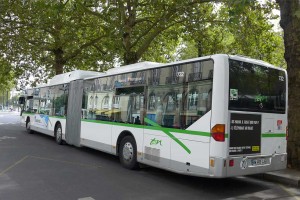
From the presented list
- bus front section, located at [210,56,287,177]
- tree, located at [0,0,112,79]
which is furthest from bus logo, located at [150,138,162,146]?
tree, located at [0,0,112,79]

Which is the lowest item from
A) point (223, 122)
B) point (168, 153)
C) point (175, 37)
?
point (168, 153)

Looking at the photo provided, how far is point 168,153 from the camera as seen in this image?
795 centimetres

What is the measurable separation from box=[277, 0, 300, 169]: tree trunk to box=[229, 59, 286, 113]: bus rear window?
4.71 feet

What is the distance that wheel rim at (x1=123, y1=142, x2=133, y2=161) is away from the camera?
9.48 metres

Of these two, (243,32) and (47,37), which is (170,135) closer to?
(243,32)

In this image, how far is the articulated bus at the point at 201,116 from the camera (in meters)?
6.91

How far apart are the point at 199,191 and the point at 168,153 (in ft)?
3.68

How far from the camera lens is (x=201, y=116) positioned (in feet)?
23.4

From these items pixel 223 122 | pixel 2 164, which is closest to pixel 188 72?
pixel 223 122

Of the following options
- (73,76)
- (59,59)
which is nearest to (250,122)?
(73,76)

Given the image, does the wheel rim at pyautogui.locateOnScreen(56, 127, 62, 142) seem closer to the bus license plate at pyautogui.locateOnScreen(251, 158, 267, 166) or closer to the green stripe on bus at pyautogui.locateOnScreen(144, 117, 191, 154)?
the green stripe on bus at pyautogui.locateOnScreen(144, 117, 191, 154)

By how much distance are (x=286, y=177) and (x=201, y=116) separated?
2.85m

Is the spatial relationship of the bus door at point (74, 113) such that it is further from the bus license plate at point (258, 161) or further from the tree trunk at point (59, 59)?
the tree trunk at point (59, 59)

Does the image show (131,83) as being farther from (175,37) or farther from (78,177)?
(175,37)
